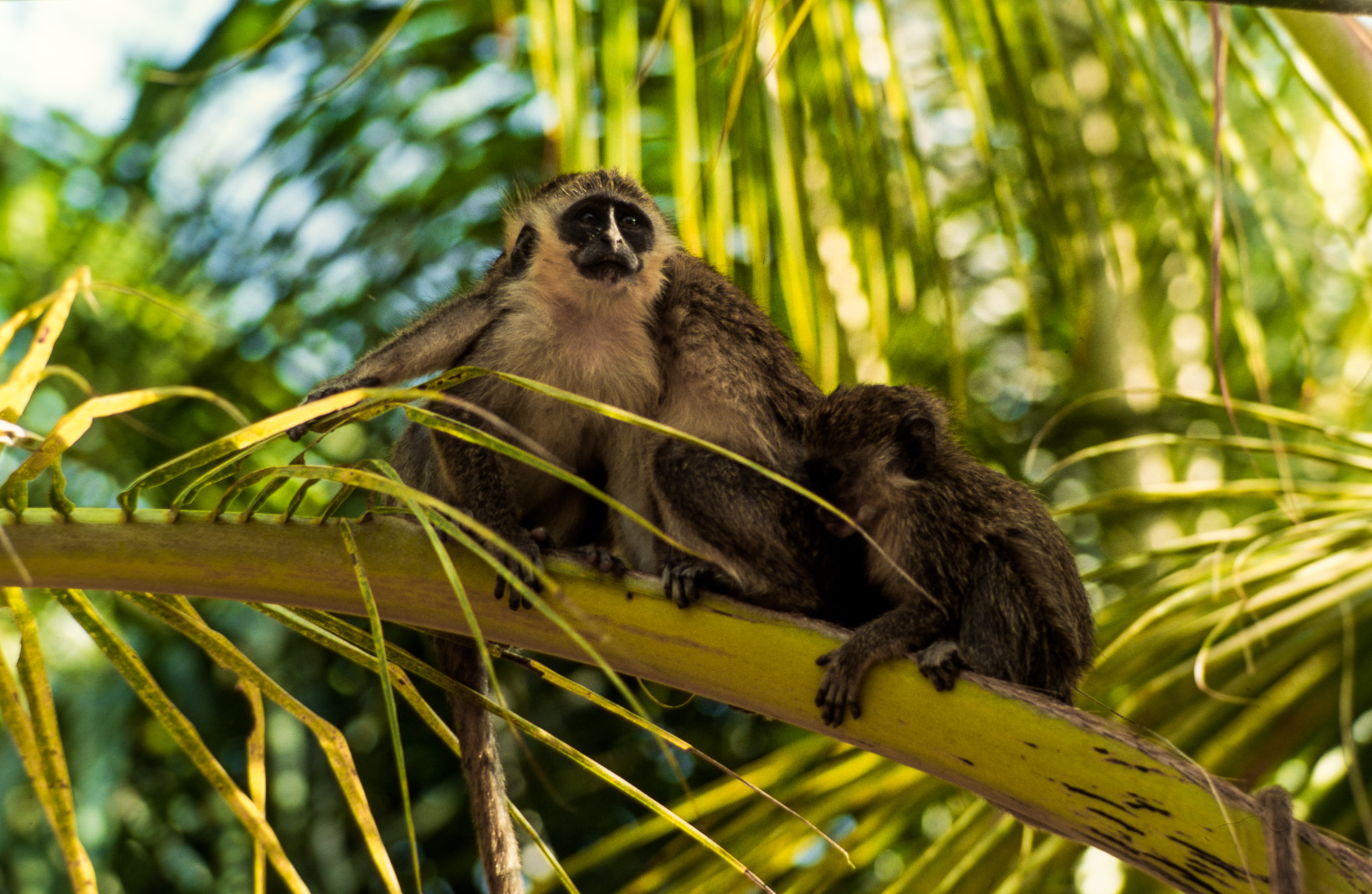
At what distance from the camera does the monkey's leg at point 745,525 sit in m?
2.79

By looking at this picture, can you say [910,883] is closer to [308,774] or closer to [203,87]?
[308,774]

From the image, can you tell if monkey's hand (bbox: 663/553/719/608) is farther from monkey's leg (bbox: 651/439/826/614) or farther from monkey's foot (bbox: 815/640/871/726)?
monkey's foot (bbox: 815/640/871/726)

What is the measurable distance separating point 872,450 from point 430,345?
3.93 ft

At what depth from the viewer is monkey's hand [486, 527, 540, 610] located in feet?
7.21

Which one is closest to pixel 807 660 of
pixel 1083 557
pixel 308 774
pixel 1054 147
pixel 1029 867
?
pixel 1029 867

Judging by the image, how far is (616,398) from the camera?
3.20 m

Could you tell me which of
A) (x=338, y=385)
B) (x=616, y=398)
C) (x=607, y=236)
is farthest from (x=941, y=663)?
(x=607, y=236)

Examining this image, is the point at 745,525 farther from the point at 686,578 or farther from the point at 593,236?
the point at 593,236

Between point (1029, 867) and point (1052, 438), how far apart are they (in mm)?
2746

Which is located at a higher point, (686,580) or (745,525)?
(745,525)

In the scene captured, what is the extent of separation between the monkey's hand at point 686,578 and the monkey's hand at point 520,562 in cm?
26

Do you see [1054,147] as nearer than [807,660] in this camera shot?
No

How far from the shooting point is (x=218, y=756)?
412 cm

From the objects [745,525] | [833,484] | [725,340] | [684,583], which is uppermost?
[725,340]
